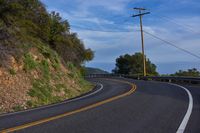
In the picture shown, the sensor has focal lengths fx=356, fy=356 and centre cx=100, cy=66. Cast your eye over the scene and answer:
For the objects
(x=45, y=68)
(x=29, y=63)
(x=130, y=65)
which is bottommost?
(x=45, y=68)

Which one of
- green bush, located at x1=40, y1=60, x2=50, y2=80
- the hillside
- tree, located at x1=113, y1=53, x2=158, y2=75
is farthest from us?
tree, located at x1=113, y1=53, x2=158, y2=75

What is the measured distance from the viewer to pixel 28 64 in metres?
24.0

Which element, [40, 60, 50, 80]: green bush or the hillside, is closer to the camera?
the hillside

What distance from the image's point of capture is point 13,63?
22.3 metres

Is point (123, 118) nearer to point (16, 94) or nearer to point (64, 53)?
point (16, 94)

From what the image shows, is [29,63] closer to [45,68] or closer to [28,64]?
[28,64]

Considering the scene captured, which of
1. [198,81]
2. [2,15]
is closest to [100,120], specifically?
[2,15]

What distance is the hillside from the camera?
66.1ft

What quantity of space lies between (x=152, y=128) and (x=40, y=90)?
13948 millimetres

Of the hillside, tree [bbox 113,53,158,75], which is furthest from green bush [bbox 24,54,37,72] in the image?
tree [bbox 113,53,158,75]

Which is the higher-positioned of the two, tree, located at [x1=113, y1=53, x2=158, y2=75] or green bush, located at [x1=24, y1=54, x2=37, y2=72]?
tree, located at [x1=113, y1=53, x2=158, y2=75]

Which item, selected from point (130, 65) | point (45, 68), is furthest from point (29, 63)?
point (130, 65)

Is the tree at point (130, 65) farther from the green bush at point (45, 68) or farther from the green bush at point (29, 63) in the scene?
the green bush at point (29, 63)

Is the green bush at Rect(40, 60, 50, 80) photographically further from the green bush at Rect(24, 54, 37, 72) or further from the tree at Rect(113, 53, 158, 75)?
the tree at Rect(113, 53, 158, 75)
